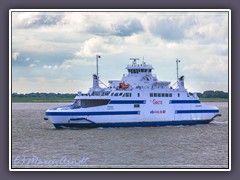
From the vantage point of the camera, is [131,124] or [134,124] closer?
[131,124]

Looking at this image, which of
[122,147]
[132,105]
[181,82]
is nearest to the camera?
[122,147]

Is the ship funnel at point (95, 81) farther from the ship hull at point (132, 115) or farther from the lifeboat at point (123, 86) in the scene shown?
the ship hull at point (132, 115)

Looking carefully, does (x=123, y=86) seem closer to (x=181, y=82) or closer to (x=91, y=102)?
(x=91, y=102)

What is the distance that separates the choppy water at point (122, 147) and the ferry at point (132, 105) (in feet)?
2.23

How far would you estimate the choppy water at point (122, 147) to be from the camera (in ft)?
66.8

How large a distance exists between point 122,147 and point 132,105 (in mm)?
8728

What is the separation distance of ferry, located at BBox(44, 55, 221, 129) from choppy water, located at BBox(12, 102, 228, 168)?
680 mm

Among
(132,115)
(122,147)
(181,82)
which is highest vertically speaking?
(181,82)

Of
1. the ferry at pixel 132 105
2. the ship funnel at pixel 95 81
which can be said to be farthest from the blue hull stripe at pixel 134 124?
the ship funnel at pixel 95 81

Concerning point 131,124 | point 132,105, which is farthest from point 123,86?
point 131,124

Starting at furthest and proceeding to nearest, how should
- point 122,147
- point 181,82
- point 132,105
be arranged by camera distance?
point 181,82
point 132,105
point 122,147

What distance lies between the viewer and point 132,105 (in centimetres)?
3403
